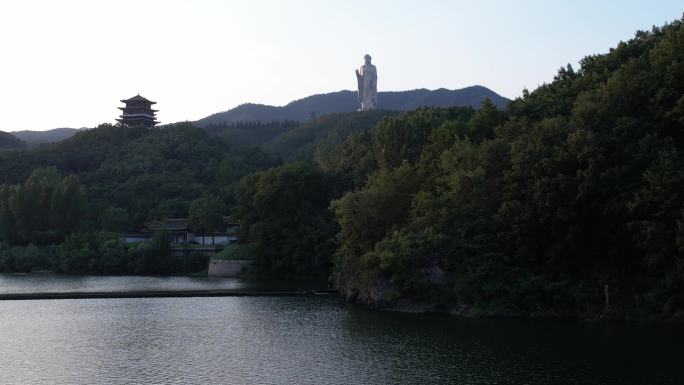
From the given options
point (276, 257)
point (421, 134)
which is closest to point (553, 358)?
point (421, 134)

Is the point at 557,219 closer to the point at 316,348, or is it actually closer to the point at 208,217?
the point at 316,348

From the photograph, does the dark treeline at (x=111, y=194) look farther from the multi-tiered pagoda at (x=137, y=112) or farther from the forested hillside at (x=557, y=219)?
the forested hillside at (x=557, y=219)

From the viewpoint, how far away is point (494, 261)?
35.9 m

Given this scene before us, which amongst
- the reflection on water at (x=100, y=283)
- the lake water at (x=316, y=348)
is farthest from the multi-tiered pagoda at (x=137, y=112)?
the lake water at (x=316, y=348)

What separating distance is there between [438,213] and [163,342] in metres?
16.2

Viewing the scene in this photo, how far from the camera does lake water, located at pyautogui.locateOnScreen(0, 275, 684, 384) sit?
23.8 meters

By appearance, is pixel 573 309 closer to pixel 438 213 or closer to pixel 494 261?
pixel 494 261

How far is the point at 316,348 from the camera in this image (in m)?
28.5

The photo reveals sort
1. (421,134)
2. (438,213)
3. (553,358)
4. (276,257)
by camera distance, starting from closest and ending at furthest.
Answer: (553,358)
(438,213)
(421,134)
(276,257)

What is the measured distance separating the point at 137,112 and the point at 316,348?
372 ft

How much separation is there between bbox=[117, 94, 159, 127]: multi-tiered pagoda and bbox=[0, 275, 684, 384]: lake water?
322 ft

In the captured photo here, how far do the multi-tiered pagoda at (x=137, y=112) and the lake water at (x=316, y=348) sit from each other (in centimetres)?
9804

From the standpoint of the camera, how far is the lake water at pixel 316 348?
23.8 m

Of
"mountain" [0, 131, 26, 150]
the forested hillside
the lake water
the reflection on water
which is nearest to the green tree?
the reflection on water
